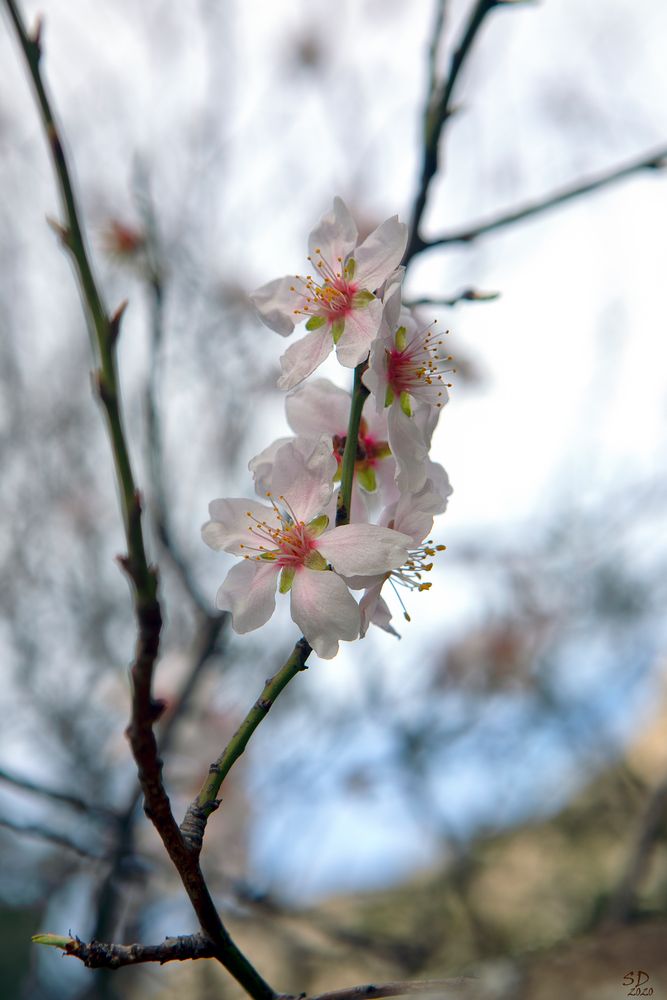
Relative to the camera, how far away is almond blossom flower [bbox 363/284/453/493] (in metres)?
0.85

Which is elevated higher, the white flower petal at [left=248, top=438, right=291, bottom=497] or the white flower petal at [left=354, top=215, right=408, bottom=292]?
the white flower petal at [left=354, top=215, right=408, bottom=292]

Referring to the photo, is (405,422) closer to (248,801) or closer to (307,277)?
(307,277)

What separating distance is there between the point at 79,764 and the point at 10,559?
48.0 inches

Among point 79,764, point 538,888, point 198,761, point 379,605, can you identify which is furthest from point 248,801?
point 538,888

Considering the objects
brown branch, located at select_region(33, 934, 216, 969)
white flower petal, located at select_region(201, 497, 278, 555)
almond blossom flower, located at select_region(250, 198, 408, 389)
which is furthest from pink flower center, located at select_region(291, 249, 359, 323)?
brown branch, located at select_region(33, 934, 216, 969)

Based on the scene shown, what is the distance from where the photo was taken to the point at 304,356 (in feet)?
3.21

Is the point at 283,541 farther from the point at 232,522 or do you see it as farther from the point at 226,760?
the point at 226,760

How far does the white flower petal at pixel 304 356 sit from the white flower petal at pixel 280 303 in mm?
81

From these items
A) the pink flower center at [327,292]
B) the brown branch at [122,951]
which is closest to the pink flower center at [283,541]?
the pink flower center at [327,292]

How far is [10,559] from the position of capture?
4285mm

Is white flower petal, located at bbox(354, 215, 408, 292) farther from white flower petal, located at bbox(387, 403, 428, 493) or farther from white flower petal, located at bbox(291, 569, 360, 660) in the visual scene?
white flower petal, located at bbox(291, 569, 360, 660)

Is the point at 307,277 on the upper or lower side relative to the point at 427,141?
lower

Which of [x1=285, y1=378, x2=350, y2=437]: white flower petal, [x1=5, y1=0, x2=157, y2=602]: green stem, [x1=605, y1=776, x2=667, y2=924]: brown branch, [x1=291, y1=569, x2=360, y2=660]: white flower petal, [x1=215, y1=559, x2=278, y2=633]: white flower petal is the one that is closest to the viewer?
[x1=5, y1=0, x2=157, y2=602]: green stem

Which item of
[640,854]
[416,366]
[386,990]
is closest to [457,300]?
[416,366]
